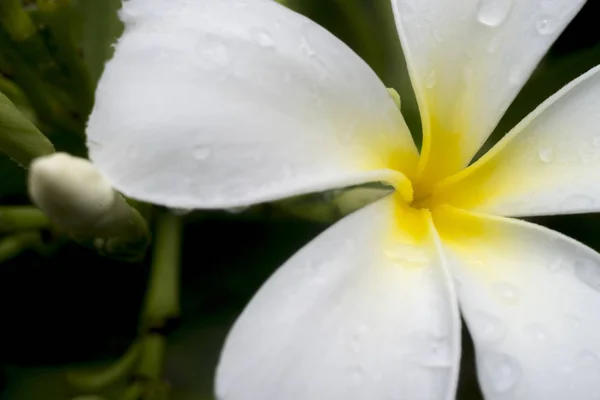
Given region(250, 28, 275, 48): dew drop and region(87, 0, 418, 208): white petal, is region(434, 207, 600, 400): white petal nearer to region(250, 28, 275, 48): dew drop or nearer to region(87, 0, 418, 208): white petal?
region(87, 0, 418, 208): white petal

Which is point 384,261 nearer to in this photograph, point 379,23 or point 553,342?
point 553,342

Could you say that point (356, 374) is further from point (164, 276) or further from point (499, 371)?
point (164, 276)

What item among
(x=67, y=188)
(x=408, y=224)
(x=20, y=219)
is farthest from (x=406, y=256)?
(x=20, y=219)

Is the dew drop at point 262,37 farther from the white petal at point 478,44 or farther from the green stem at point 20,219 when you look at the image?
the green stem at point 20,219

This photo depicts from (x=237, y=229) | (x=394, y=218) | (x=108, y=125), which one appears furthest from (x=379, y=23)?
(x=108, y=125)

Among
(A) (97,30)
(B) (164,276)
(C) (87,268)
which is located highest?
(A) (97,30)

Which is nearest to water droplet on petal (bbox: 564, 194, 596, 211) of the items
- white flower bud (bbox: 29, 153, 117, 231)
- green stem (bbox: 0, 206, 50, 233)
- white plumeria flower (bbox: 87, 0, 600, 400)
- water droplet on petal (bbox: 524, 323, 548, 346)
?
white plumeria flower (bbox: 87, 0, 600, 400)

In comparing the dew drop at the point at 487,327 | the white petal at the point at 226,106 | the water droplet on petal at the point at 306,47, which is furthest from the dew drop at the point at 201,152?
the dew drop at the point at 487,327
